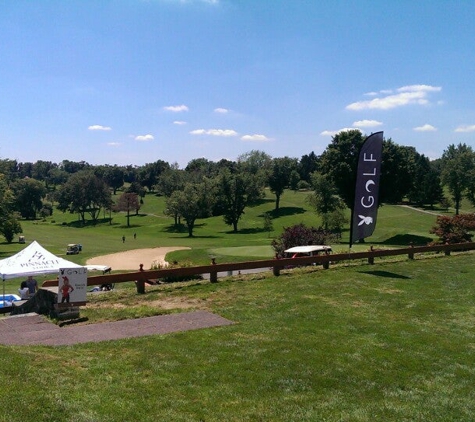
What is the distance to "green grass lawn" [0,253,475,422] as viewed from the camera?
6879 millimetres

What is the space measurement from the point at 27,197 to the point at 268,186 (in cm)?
6498

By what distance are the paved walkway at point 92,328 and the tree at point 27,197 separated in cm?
11952

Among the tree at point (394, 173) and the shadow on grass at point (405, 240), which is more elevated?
the tree at point (394, 173)

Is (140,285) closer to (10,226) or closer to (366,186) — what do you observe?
(366,186)

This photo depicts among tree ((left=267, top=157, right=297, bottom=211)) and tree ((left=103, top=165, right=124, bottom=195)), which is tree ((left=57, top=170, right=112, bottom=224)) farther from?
tree ((left=103, top=165, right=124, bottom=195))

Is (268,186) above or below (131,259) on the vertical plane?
above

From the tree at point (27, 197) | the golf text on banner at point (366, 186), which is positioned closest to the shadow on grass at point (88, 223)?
the tree at point (27, 197)

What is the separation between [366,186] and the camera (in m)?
20.9

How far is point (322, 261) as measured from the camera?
20984 mm

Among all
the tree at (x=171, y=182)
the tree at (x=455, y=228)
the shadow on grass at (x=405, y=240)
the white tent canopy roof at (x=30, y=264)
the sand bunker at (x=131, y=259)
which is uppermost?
the tree at (x=171, y=182)

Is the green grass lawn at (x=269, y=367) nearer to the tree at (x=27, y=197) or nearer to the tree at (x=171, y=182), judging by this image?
the tree at (x=171, y=182)

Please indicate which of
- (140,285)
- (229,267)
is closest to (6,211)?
(229,267)

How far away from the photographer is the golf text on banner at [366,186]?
20.7 m

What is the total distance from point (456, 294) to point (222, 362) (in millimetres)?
10463
